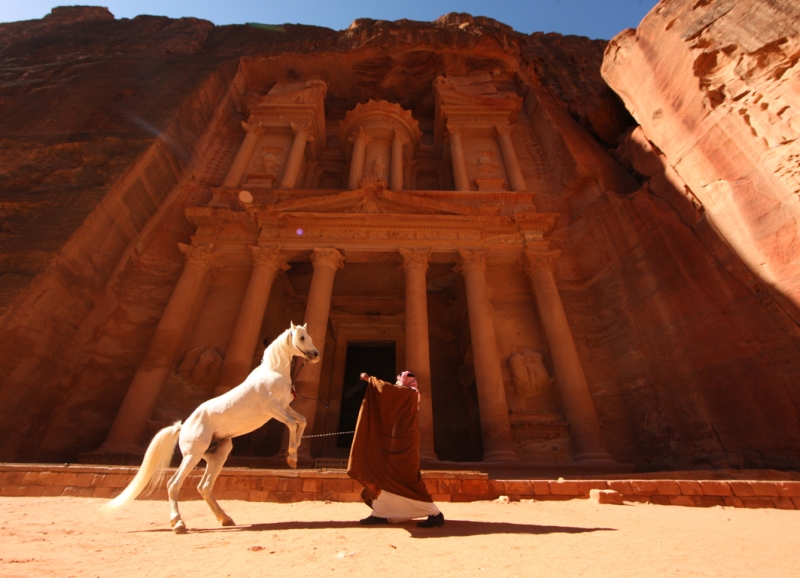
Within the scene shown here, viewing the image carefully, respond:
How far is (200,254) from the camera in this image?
43.4 ft

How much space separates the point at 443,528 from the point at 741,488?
5201mm

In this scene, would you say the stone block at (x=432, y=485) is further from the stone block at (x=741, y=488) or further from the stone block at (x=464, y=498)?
the stone block at (x=741, y=488)

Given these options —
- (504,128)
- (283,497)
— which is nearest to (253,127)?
(504,128)

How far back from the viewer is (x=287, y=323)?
15.8 meters

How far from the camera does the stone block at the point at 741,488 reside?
241 inches

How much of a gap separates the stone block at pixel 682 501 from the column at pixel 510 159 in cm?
1225

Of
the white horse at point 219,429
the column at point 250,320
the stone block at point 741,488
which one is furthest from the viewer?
the column at point 250,320

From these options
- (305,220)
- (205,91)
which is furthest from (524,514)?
(205,91)

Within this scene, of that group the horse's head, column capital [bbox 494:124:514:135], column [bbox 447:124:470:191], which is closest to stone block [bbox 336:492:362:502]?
the horse's head

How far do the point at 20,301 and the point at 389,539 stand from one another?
1056cm

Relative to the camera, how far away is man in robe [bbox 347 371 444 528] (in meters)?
4.28

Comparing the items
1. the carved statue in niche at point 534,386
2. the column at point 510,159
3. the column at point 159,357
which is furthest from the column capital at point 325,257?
the column at point 510,159

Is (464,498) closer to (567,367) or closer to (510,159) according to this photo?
(567,367)

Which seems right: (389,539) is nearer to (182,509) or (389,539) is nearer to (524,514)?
(524,514)
